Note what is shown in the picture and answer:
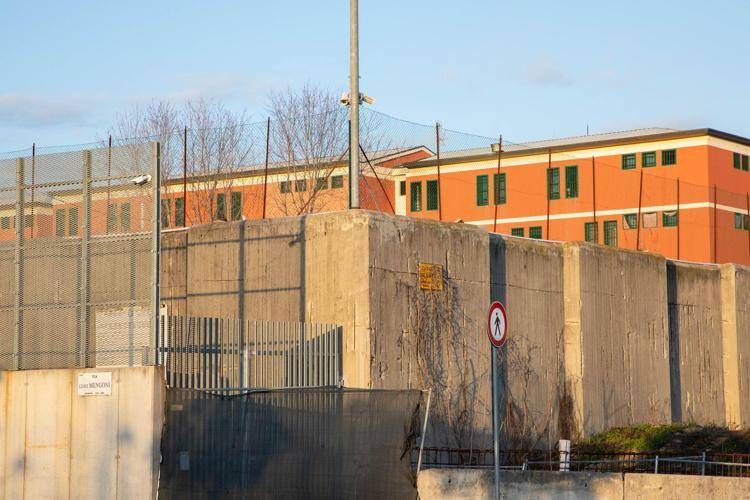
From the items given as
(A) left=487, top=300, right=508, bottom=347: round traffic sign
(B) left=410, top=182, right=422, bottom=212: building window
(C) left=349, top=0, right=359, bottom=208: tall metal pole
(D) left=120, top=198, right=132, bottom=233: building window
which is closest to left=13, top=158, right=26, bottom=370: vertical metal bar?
(D) left=120, top=198, right=132, bottom=233: building window

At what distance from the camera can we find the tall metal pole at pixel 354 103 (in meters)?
22.5

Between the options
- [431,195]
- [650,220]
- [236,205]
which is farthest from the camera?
[431,195]

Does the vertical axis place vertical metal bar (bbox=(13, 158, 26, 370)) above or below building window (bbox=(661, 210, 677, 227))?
below

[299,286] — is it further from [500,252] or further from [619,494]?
[619,494]

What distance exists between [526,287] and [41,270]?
10.7 meters

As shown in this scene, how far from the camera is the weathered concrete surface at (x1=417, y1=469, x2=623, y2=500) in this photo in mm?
18156

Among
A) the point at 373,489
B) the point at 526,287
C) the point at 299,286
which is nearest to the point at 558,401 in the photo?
the point at 526,287

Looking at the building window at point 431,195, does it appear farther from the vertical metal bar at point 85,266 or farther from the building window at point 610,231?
the vertical metal bar at point 85,266

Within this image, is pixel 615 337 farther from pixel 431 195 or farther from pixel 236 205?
pixel 431 195

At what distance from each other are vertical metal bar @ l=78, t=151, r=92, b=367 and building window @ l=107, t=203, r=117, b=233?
0.32 metres

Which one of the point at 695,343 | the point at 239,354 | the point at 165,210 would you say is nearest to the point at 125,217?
the point at 239,354

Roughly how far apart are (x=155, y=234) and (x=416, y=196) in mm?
45928

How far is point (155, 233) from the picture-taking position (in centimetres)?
1830

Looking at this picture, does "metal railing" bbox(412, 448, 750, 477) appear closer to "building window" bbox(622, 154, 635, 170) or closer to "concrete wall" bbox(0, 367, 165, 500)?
"concrete wall" bbox(0, 367, 165, 500)
